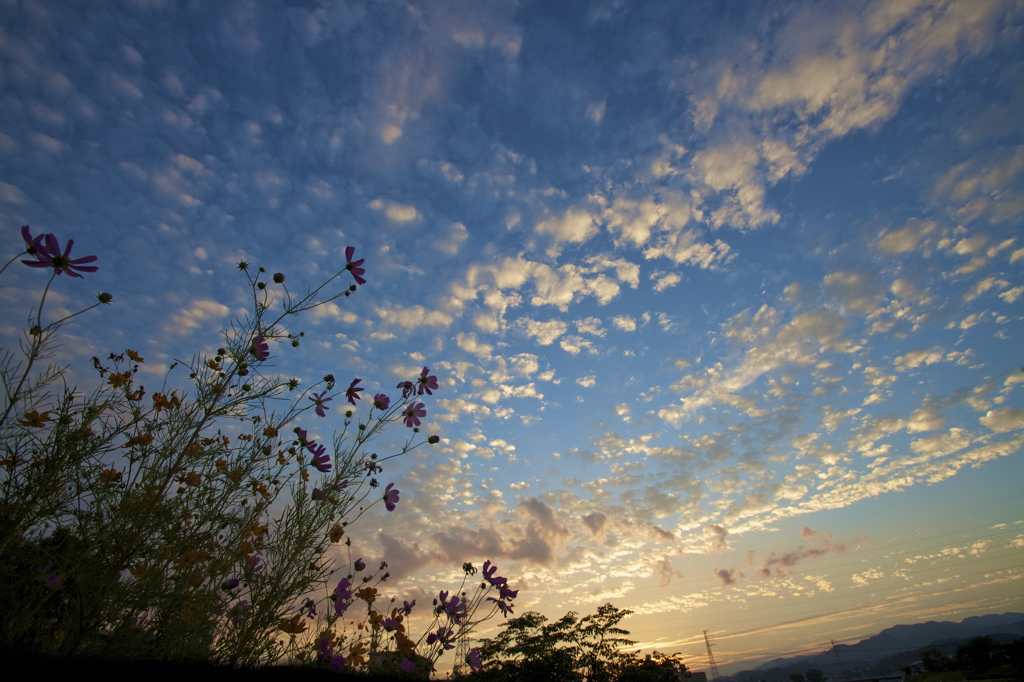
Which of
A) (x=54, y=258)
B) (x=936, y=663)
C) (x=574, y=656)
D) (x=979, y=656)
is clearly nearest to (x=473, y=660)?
(x=54, y=258)

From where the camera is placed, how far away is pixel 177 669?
112 centimetres

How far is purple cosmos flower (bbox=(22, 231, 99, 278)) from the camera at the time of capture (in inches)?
65.4

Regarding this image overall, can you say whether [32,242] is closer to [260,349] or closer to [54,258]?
[54,258]

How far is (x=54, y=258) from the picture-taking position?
Answer: 5.66 ft

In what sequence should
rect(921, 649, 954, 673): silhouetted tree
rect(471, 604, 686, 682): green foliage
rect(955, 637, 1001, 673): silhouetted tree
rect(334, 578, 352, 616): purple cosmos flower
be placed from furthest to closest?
rect(921, 649, 954, 673): silhouetted tree → rect(955, 637, 1001, 673): silhouetted tree → rect(471, 604, 686, 682): green foliage → rect(334, 578, 352, 616): purple cosmos flower

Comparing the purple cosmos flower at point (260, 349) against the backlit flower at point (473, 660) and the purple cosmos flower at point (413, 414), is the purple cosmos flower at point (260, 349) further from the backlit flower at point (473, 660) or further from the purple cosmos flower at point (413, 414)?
the backlit flower at point (473, 660)

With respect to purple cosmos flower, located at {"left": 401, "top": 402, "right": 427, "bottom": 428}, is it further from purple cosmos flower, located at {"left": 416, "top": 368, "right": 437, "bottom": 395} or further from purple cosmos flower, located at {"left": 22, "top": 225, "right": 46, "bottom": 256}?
purple cosmos flower, located at {"left": 22, "top": 225, "right": 46, "bottom": 256}

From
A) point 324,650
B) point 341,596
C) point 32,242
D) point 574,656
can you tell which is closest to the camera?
point 32,242

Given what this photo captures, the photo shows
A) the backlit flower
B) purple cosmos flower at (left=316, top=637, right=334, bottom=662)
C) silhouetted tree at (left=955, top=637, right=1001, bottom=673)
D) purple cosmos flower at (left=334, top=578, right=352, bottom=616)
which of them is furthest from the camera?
silhouetted tree at (left=955, top=637, right=1001, bottom=673)

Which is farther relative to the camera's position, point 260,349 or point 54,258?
point 260,349

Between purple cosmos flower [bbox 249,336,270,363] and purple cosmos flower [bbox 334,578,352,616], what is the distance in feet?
4.70

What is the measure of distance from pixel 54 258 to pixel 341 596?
7.15ft

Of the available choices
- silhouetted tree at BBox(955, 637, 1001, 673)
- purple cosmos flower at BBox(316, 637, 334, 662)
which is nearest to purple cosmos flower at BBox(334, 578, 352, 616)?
purple cosmos flower at BBox(316, 637, 334, 662)

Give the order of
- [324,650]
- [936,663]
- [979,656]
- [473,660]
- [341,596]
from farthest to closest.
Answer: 1. [936,663]
2. [979,656]
3. [473,660]
4. [341,596]
5. [324,650]
